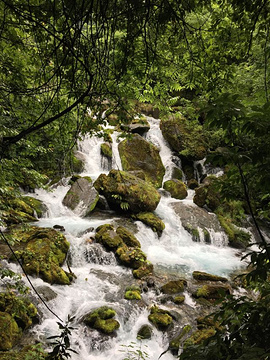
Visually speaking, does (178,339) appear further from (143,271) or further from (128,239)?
(128,239)

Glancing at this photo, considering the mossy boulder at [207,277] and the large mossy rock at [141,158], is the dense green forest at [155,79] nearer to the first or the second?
the mossy boulder at [207,277]

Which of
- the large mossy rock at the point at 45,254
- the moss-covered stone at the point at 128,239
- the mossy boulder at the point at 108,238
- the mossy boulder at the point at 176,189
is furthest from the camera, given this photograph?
the mossy boulder at the point at 176,189

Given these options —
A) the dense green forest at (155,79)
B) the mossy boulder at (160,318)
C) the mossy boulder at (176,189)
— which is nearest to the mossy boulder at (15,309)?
the dense green forest at (155,79)

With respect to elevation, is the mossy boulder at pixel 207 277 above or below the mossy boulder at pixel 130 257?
below

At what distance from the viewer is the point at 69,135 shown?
377 centimetres

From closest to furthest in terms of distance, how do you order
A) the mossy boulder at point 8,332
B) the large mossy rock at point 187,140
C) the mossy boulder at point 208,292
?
the mossy boulder at point 8,332, the mossy boulder at point 208,292, the large mossy rock at point 187,140

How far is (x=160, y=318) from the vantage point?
16.8ft

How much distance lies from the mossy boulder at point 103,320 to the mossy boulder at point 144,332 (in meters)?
0.49

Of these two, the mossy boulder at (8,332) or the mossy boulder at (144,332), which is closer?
the mossy boulder at (8,332)

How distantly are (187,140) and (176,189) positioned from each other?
5.23 m

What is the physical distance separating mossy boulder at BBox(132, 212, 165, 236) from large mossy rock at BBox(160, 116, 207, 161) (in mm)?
7253

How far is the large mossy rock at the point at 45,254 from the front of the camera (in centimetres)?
581

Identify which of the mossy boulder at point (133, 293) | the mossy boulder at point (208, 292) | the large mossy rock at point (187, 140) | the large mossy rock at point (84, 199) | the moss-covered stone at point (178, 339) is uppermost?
the large mossy rock at point (187, 140)

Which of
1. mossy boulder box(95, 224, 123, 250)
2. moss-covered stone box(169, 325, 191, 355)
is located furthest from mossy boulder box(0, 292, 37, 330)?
mossy boulder box(95, 224, 123, 250)
